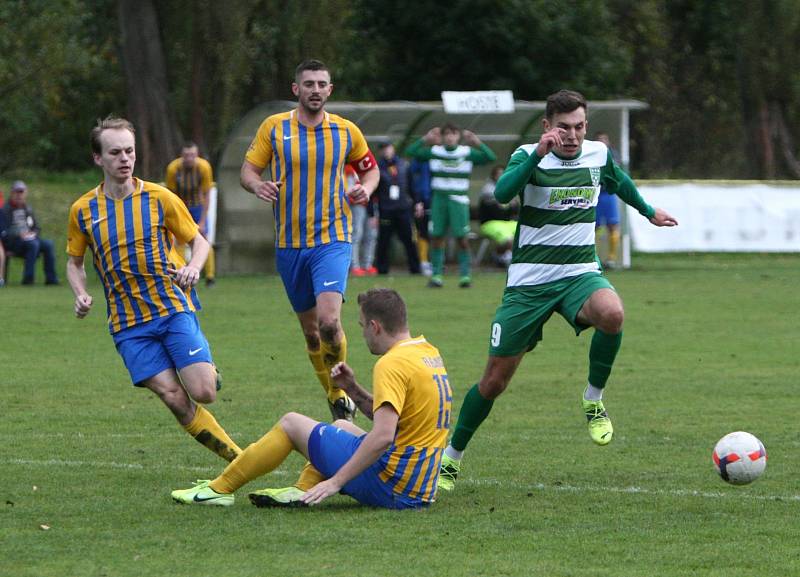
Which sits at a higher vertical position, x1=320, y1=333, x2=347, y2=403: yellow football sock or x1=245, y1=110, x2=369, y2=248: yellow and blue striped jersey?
x1=245, y1=110, x2=369, y2=248: yellow and blue striped jersey

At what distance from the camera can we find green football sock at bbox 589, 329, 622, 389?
305 inches

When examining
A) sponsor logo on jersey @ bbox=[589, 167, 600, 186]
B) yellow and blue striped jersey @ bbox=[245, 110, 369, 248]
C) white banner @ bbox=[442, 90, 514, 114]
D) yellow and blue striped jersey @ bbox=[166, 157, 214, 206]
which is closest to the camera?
sponsor logo on jersey @ bbox=[589, 167, 600, 186]

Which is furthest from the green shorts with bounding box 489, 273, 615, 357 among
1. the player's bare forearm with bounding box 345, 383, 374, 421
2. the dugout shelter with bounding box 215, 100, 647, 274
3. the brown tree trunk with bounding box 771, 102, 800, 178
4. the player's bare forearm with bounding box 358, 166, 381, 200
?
the brown tree trunk with bounding box 771, 102, 800, 178

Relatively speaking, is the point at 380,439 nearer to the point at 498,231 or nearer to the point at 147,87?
the point at 498,231

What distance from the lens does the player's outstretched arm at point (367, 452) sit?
6426 mm

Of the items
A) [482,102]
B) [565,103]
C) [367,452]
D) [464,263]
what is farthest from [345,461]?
[482,102]

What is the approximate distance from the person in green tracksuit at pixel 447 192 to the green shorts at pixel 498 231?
3189 millimetres

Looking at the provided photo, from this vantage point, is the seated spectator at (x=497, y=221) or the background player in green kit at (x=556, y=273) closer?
A: the background player in green kit at (x=556, y=273)

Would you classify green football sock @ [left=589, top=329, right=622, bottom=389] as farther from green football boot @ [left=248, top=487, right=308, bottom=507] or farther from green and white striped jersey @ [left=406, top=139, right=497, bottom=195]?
green and white striped jersey @ [left=406, top=139, right=497, bottom=195]

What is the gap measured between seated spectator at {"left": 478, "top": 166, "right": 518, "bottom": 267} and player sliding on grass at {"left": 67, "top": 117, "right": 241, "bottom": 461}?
16.9 meters

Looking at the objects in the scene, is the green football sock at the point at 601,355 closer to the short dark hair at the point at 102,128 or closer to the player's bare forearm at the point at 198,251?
the player's bare forearm at the point at 198,251

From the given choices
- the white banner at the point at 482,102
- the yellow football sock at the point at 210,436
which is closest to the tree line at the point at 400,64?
the white banner at the point at 482,102

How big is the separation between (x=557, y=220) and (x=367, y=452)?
1.98m

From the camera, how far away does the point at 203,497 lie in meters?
6.91
